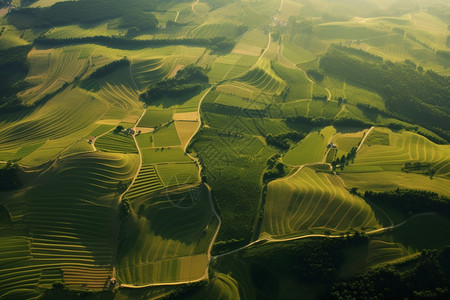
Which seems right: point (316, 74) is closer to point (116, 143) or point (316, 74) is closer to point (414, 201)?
point (414, 201)

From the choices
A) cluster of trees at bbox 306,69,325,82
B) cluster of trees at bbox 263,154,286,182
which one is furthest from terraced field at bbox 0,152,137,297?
cluster of trees at bbox 306,69,325,82

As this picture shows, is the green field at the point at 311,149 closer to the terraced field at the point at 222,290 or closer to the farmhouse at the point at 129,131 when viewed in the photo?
the terraced field at the point at 222,290

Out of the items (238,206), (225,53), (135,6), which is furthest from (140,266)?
(135,6)

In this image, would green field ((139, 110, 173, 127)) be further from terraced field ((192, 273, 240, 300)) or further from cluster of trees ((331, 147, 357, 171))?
terraced field ((192, 273, 240, 300))

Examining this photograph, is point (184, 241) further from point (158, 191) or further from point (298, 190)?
point (298, 190)

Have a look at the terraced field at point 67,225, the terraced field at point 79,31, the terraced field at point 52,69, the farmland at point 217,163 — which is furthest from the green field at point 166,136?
the terraced field at point 79,31
